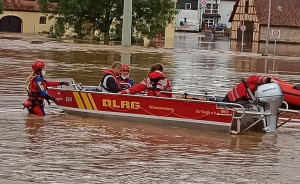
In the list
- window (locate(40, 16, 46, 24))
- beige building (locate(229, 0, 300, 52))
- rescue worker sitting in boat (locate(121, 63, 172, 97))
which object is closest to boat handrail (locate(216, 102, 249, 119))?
rescue worker sitting in boat (locate(121, 63, 172, 97))

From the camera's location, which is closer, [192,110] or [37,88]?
[192,110]

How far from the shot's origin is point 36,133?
1355 cm

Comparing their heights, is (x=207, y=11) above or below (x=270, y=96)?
above

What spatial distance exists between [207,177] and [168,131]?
4.19m

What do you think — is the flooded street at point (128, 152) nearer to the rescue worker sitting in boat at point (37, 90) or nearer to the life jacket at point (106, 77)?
the rescue worker sitting in boat at point (37, 90)

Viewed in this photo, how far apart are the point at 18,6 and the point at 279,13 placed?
31.3 meters

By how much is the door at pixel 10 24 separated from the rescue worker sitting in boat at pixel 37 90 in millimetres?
64221

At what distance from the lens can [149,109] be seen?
14.9 meters

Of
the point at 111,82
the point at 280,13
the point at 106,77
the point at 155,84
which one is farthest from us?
the point at 280,13

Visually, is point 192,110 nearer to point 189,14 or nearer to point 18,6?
point 18,6

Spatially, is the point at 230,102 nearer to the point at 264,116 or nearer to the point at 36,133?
the point at 264,116

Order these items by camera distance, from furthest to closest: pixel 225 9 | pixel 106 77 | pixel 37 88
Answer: pixel 225 9 < pixel 106 77 < pixel 37 88

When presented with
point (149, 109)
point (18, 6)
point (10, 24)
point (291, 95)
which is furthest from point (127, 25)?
point (149, 109)

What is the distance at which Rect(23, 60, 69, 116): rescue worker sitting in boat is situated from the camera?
15414 mm
